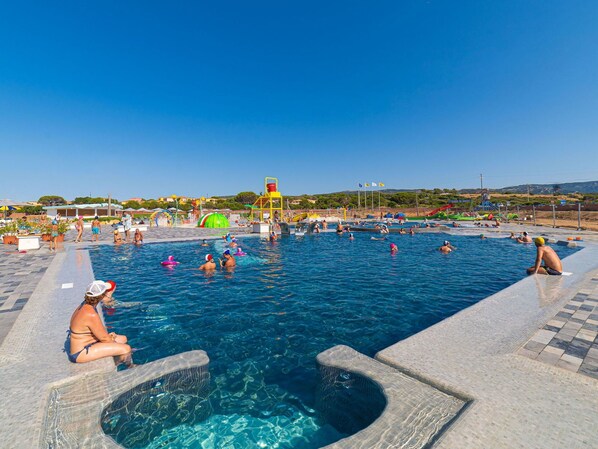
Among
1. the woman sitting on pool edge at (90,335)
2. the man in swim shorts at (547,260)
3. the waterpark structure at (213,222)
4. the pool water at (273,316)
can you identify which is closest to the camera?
the pool water at (273,316)

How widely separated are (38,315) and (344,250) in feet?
40.9

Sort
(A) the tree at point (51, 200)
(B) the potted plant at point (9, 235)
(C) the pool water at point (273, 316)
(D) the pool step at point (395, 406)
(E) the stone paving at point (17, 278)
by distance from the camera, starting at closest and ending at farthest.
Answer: (D) the pool step at point (395, 406)
(C) the pool water at point (273, 316)
(E) the stone paving at point (17, 278)
(B) the potted plant at point (9, 235)
(A) the tree at point (51, 200)

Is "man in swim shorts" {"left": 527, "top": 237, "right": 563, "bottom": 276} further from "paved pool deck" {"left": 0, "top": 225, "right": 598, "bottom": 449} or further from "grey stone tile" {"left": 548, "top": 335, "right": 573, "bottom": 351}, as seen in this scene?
"grey stone tile" {"left": 548, "top": 335, "right": 573, "bottom": 351}

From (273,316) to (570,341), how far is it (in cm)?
484

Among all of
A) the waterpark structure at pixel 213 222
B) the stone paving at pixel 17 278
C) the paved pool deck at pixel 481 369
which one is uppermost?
the waterpark structure at pixel 213 222

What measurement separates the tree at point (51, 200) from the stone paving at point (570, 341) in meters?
94.8

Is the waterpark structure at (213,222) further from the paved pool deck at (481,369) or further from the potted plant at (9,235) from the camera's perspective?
the paved pool deck at (481,369)

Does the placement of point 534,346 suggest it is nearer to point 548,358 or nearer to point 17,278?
point 548,358

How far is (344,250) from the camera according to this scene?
51.0 feet

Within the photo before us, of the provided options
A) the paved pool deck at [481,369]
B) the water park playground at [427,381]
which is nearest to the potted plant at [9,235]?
the paved pool deck at [481,369]

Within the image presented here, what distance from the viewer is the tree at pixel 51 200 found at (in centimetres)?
7481

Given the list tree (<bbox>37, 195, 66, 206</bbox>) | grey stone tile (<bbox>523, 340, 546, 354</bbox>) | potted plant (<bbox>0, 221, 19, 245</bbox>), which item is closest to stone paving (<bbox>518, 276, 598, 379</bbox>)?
grey stone tile (<bbox>523, 340, 546, 354</bbox>)

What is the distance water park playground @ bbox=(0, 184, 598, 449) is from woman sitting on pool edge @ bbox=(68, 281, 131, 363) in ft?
0.48

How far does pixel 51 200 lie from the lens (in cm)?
7644
